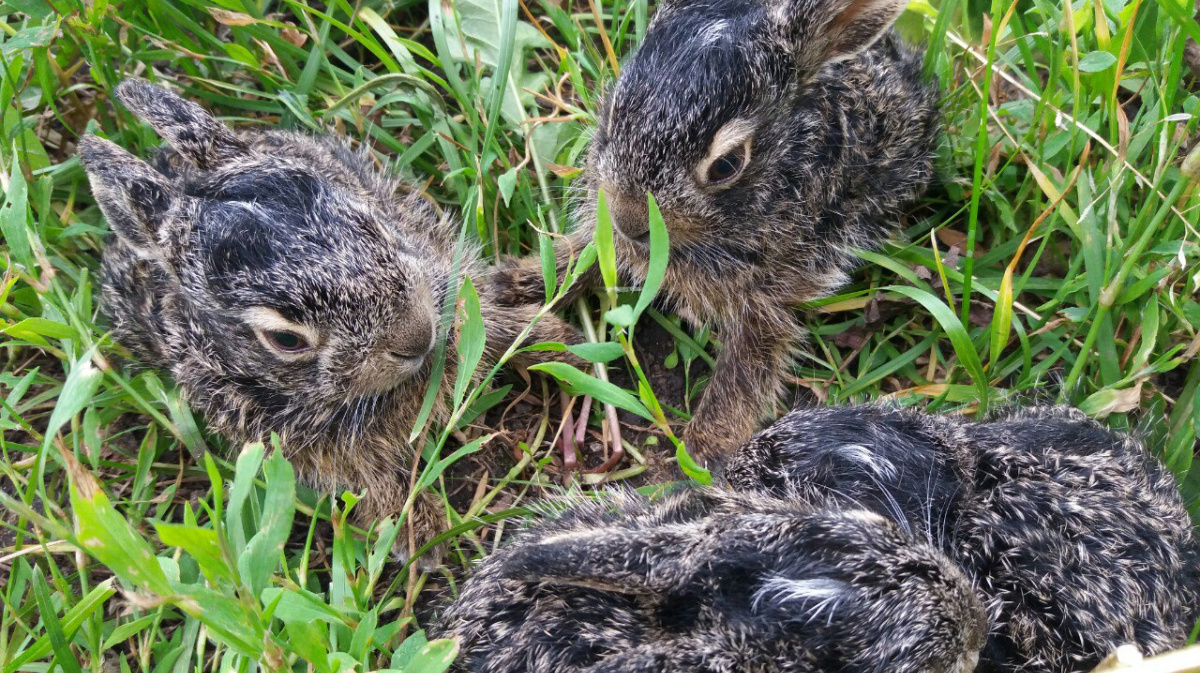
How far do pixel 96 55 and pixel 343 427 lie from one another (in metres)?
2.06

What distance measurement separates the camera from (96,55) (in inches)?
170

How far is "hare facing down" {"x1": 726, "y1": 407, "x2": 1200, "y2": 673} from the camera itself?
295 centimetres

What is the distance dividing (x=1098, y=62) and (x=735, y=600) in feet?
7.79

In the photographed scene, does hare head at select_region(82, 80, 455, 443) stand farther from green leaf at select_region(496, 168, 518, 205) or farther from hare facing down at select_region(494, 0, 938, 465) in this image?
hare facing down at select_region(494, 0, 938, 465)

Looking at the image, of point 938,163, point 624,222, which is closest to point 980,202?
point 938,163

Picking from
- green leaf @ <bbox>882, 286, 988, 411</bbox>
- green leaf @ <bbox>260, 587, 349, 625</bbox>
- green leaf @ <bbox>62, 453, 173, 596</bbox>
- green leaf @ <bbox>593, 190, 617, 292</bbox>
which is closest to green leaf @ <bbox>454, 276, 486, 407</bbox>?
green leaf @ <bbox>593, 190, 617, 292</bbox>

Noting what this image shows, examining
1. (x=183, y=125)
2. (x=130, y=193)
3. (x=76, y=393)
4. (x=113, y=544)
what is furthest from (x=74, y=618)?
(x=183, y=125)

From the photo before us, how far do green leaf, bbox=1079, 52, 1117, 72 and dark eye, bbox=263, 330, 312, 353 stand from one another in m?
3.05

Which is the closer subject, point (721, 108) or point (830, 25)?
point (721, 108)

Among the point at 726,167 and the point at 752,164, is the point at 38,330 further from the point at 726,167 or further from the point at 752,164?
the point at 752,164

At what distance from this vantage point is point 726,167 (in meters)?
3.67

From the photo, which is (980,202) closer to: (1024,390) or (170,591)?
(1024,390)

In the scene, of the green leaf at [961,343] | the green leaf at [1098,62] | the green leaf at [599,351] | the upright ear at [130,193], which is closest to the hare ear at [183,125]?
the upright ear at [130,193]

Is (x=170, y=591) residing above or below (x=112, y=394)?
above
